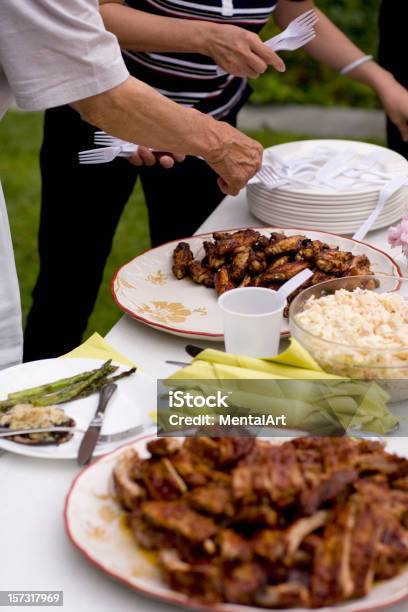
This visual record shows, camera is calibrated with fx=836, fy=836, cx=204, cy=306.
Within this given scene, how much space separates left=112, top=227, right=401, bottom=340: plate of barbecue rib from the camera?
1621 millimetres

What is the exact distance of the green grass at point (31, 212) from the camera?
13.9 feet

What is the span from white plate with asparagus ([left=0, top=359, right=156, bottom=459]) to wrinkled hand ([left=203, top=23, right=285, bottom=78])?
0.98 m

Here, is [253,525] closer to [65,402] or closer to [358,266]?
[65,402]

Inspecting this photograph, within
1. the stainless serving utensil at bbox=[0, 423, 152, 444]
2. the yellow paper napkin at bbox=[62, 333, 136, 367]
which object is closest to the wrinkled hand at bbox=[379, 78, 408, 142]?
the yellow paper napkin at bbox=[62, 333, 136, 367]

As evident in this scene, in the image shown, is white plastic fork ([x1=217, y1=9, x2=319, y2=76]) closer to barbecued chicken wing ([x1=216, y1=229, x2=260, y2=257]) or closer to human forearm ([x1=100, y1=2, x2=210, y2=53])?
human forearm ([x1=100, y1=2, x2=210, y2=53])

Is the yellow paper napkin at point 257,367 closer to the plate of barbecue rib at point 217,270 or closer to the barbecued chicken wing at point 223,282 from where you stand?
the plate of barbecue rib at point 217,270

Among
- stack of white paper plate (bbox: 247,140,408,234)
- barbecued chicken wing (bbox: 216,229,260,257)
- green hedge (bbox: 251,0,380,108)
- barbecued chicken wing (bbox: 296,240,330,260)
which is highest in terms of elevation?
barbecued chicken wing (bbox: 296,240,330,260)

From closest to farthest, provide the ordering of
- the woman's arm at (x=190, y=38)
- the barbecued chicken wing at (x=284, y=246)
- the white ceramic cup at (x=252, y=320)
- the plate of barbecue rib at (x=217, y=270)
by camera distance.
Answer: the white ceramic cup at (x=252, y=320) → the plate of barbecue rib at (x=217, y=270) → the barbecued chicken wing at (x=284, y=246) → the woman's arm at (x=190, y=38)

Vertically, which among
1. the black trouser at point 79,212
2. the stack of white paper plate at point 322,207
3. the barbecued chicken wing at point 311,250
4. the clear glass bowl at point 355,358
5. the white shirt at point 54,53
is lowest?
the black trouser at point 79,212

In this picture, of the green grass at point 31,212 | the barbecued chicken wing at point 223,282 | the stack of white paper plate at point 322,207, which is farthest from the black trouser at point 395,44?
the barbecued chicken wing at point 223,282

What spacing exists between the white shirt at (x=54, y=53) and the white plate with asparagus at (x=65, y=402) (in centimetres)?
44

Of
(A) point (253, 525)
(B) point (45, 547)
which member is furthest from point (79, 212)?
(A) point (253, 525)

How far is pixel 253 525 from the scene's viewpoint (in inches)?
36.3

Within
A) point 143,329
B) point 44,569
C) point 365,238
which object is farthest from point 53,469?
point 365,238
